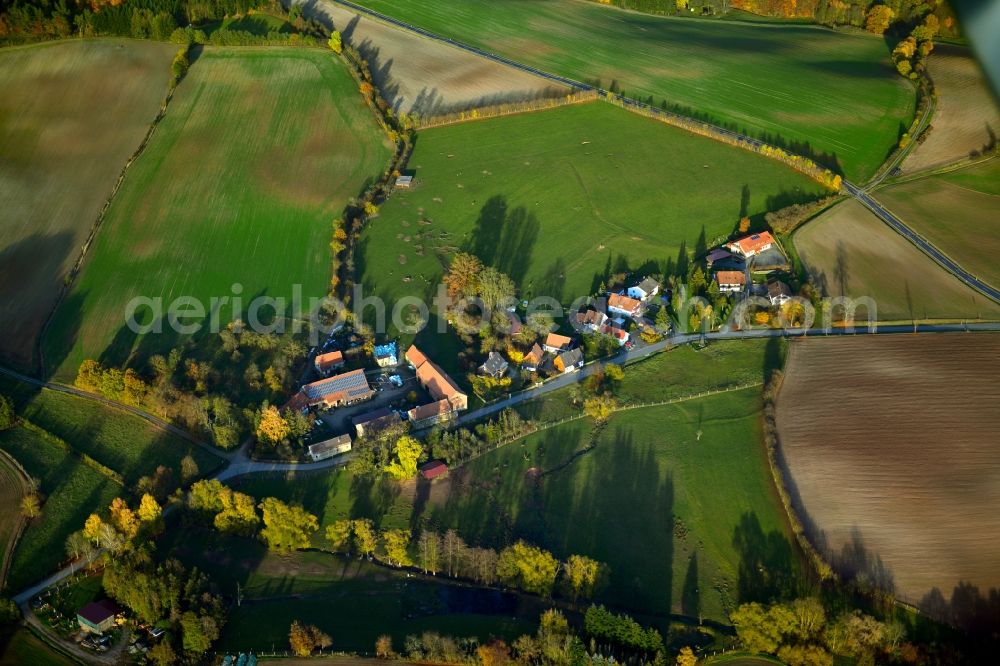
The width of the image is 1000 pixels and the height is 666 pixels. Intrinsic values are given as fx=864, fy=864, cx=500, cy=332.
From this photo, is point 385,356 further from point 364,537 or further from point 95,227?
point 95,227

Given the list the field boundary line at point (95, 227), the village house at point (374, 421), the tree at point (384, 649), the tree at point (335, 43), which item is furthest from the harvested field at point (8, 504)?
the tree at point (335, 43)

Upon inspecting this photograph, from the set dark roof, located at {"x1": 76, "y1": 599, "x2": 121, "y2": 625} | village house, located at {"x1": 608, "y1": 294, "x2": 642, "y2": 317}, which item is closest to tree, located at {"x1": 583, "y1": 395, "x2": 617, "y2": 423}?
village house, located at {"x1": 608, "y1": 294, "x2": 642, "y2": 317}

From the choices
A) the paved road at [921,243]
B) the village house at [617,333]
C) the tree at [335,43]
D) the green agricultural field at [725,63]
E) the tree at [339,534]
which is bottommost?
the tree at [339,534]

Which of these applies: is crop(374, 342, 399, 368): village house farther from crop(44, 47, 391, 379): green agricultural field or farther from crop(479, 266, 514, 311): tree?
crop(44, 47, 391, 379): green agricultural field

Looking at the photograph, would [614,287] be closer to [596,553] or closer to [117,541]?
[596,553]

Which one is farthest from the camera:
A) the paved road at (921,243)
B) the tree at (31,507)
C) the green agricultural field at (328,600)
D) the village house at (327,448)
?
the paved road at (921,243)

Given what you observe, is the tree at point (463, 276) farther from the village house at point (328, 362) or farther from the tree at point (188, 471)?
the tree at point (188, 471)
